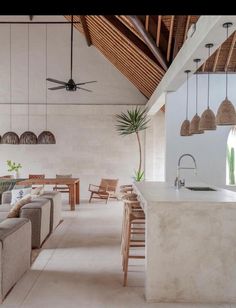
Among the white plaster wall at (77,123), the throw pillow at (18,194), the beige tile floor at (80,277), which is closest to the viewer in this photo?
the beige tile floor at (80,277)

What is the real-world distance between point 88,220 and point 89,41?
5598mm

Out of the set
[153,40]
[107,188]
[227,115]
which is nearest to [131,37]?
[153,40]

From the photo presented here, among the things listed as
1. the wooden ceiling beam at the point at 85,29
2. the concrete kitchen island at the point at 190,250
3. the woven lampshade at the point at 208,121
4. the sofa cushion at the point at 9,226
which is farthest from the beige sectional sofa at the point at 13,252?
the wooden ceiling beam at the point at 85,29

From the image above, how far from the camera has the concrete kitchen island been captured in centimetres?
328

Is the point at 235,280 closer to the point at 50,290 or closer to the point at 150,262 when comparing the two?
the point at 150,262

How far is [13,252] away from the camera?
3549 mm

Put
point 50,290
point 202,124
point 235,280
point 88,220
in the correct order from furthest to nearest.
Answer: point 88,220 < point 202,124 < point 50,290 < point 235,280

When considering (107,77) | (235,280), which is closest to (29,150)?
(107,77)

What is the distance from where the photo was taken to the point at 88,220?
7.27 metres

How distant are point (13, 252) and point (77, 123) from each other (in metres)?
7.63

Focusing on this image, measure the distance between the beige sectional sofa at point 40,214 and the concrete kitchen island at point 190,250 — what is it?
2255 millimetres

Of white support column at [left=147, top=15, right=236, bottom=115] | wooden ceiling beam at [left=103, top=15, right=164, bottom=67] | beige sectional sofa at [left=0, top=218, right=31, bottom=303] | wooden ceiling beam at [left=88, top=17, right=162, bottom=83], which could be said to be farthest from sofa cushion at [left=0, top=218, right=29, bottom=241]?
wooden ceiling beam at [left=88, top=17, right=162, bottom=83]

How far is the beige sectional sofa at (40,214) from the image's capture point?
16.4ft

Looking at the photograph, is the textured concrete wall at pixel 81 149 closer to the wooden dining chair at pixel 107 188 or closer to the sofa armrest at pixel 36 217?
Result: the wooden dining chair at pixel 107 188
